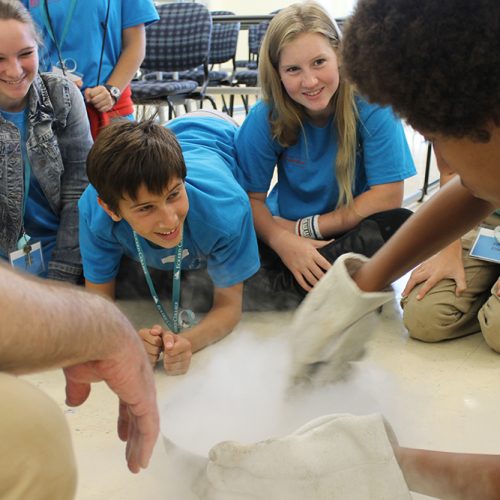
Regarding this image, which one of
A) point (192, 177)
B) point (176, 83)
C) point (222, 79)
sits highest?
point (192, 177)

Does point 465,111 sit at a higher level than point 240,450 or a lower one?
higher

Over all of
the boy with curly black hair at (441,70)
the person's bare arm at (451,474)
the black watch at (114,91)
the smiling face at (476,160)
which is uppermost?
the boy with curly black hair at (441,70)

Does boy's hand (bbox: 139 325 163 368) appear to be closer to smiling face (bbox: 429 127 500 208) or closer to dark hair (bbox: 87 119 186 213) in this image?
dark hair (bbox: 87 119 186 213)

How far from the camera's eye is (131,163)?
135 cm

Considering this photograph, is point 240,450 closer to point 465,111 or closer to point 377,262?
point 377,262

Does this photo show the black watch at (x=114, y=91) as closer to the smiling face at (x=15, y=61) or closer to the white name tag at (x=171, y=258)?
the smiling face at (x=15, y=61)

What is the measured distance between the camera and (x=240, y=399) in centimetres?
125

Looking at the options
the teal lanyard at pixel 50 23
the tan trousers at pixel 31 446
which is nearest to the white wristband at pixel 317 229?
the teal lanyard at pixel 50 23

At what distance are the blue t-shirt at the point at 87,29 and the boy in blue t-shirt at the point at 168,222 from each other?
0.56 meters

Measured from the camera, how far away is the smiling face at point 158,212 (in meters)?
1.38

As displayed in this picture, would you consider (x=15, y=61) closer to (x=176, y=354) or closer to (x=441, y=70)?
(x=176, y=354)

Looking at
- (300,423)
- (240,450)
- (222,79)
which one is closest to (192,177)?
(300,423)

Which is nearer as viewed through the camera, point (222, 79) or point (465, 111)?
point (465, 111)

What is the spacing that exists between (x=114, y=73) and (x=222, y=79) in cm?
276
